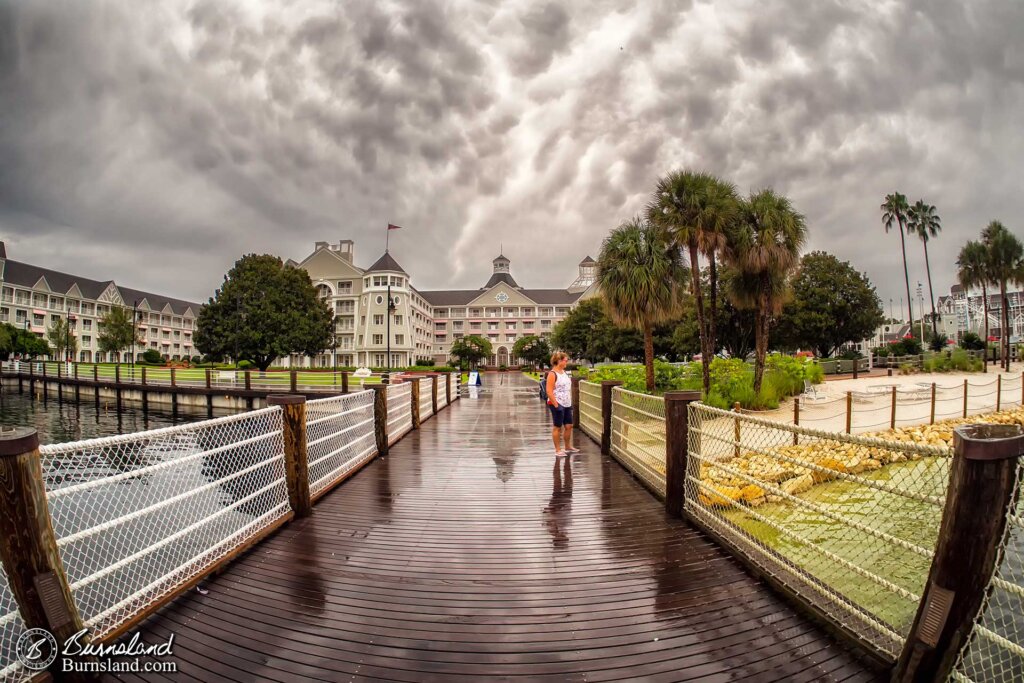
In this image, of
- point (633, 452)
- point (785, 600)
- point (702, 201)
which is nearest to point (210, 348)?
point (702, 201)

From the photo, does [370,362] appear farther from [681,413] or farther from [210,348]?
[681,413]

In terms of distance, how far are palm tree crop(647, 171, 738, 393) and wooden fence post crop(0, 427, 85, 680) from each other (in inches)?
675

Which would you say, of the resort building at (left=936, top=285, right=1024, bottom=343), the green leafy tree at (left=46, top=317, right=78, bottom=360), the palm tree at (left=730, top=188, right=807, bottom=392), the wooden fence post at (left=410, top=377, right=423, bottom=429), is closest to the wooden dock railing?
the wooden fence post at (left=410, top=377, right=423, bottom=429)

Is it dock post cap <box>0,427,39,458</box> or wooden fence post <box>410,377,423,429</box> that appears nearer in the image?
dock post cap <box>0,427,39,458</box>

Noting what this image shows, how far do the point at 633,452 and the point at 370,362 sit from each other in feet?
212

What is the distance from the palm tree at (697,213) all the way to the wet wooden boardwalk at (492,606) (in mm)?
13570

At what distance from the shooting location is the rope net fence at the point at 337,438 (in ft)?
19.9

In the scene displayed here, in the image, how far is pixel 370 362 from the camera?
68438 mm

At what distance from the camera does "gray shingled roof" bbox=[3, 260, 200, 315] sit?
67.8 metres

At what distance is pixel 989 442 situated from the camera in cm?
205

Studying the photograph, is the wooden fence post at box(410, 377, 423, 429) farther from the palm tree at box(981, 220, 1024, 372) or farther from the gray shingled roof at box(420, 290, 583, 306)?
the gray shingled roof at box(420, 290, 583, 306)

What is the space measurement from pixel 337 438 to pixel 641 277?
13332mm

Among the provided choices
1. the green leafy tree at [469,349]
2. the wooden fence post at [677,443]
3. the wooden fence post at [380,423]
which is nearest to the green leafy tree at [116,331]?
the green leafy tree at [469,349]

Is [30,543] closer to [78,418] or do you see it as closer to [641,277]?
[641,277]
